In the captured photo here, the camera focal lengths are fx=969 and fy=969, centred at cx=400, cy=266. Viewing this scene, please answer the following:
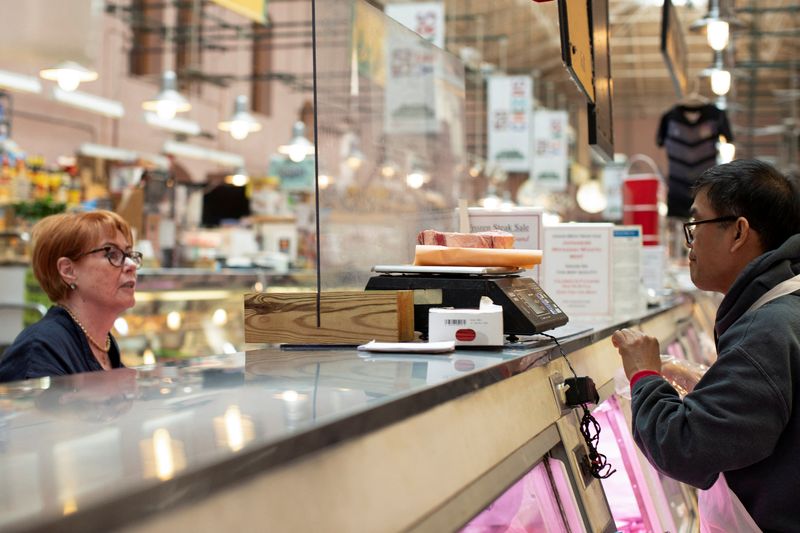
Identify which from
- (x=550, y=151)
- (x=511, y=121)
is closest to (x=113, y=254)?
(x=511, y=121)

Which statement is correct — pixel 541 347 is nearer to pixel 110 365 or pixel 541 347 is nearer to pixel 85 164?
pixel 110 365

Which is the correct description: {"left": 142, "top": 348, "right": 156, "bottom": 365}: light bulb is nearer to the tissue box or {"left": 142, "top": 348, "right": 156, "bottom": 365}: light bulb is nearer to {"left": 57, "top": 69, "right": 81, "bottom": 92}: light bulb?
{"left": 57, "top": 69, "right": 81, "bottom": 92}: light bulb

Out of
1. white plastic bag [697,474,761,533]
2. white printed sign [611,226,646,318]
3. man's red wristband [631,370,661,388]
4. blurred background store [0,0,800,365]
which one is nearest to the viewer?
white plastic bag [697,474,761,533]

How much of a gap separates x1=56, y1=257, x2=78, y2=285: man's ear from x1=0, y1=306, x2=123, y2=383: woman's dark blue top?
136mm

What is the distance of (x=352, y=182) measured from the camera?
273 centimetres

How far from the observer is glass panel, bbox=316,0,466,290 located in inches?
93.7

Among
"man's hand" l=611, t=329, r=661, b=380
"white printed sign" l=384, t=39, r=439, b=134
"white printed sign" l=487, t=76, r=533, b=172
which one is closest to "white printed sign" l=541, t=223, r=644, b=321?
"white printed sign" l=384, t=39, r=439, b=134

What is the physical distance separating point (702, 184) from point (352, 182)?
0.94 m

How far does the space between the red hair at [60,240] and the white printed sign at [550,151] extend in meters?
13.3

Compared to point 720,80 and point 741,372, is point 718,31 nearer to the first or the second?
point 720,80

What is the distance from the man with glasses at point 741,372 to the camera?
1.95m

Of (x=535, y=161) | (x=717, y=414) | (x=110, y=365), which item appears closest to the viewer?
(x=717, y=414)

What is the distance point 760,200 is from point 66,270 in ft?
6.89

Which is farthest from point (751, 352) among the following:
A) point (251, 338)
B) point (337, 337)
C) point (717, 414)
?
point (251, 338)
